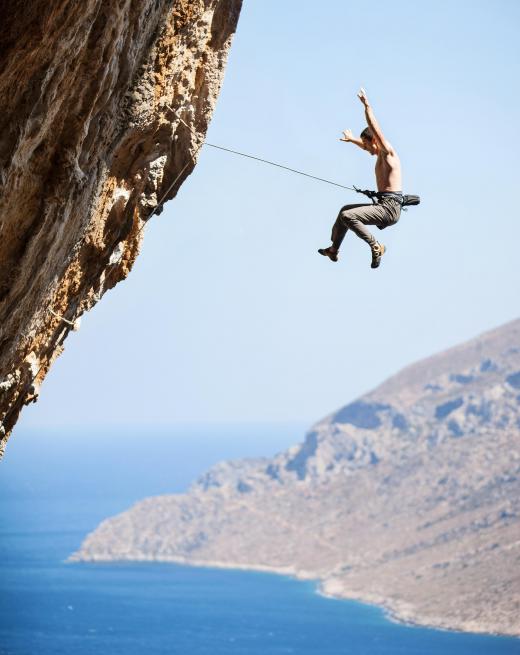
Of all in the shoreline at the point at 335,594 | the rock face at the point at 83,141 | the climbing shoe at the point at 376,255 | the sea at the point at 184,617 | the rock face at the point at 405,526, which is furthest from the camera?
the rock face at the point at 405,526

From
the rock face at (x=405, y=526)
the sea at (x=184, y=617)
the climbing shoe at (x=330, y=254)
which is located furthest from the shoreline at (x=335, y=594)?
the climbing shoe at (x=330, y=254)

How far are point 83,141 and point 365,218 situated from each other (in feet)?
9.82

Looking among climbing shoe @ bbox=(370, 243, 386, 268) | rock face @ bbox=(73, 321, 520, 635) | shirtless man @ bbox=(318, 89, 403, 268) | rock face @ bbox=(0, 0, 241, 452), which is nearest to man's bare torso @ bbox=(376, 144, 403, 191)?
shirtless man @ bbox=(318, 89, 403, 268)

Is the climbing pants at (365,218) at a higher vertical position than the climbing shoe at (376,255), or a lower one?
higher

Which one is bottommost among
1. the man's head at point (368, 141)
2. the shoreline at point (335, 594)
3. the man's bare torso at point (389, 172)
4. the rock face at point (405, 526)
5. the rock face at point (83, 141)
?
the rock face at point (83, 141)

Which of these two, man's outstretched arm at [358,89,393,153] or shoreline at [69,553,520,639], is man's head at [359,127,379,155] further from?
shoreline at [69,553,520,639]

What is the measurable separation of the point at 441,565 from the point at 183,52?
140974mm

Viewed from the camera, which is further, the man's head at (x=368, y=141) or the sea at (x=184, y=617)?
the sea at (x=184, y=617)

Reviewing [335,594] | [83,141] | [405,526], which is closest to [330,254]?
[83,141]

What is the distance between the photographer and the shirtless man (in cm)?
970

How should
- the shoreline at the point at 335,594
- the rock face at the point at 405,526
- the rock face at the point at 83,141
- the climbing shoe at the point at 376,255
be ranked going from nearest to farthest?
the rock face at the point at 83,141 < the climbing shoe at the point at 376,255 < the shoreline at the point at 335,594 < the rock face at the point at 405,526

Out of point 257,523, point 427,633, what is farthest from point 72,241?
point 257,523

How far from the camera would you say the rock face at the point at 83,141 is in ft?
21.3

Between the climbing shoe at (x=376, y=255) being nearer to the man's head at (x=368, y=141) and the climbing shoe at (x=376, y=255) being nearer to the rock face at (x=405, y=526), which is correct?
the man's head at (x=368, y=141)
